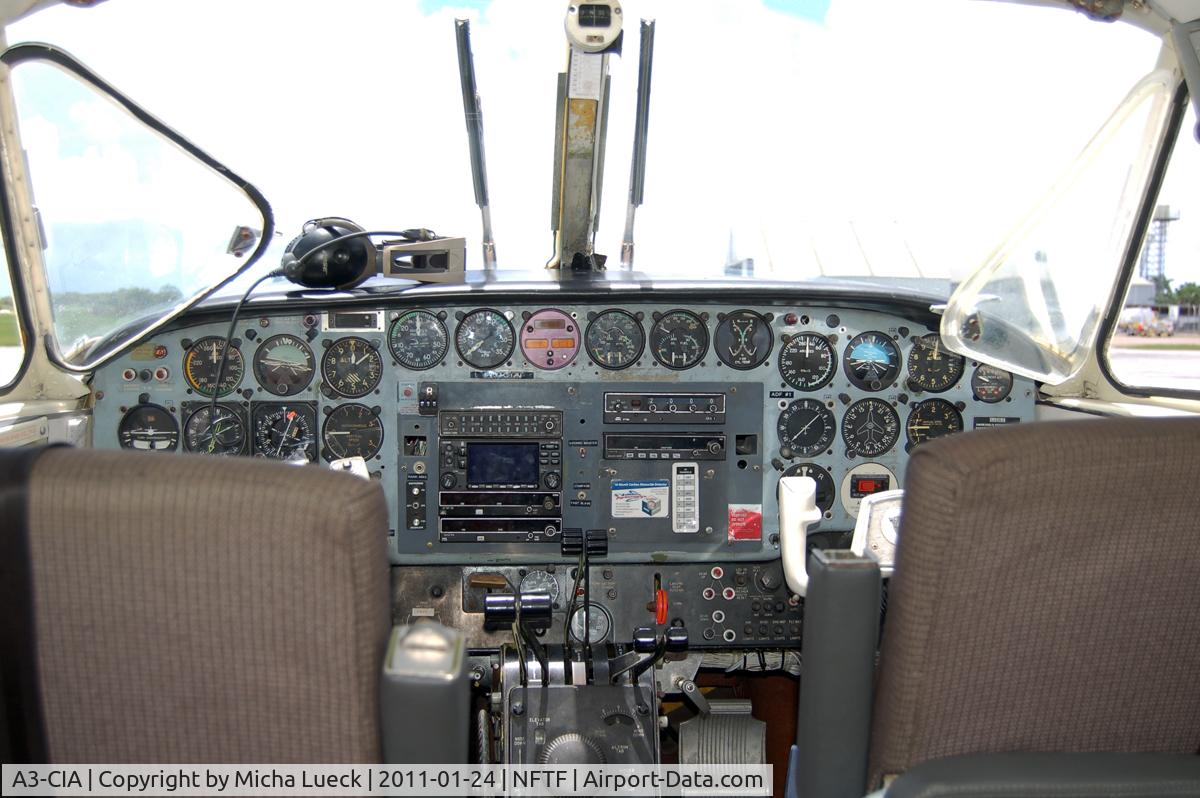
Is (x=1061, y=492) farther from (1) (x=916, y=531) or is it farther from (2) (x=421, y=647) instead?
(2) (x=421, y=647)

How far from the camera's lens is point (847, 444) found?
3.25 metres

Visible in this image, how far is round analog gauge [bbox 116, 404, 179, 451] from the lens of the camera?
10.3ft

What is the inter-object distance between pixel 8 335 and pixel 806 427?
253cm

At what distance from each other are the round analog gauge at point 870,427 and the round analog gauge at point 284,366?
1.83m

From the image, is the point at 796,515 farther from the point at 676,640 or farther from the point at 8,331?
the point at 8,331

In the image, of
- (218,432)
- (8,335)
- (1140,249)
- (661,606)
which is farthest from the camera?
(218,432)

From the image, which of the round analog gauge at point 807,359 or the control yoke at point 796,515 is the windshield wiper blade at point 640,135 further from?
the control yoke at point 796,515

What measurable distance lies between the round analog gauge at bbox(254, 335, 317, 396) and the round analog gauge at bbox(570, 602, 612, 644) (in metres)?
1.23

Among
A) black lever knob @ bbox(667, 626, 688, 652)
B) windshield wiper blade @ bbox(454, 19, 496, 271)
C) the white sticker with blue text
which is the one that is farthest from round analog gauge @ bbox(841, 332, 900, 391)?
windshield wiper blade @ bbox(454, 19, 496, 271)

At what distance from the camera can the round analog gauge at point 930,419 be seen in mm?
3252

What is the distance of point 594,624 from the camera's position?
3283 millimetres


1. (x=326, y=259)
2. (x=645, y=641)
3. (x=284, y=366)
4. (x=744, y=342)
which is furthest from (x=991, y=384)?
(x=284, y=366)

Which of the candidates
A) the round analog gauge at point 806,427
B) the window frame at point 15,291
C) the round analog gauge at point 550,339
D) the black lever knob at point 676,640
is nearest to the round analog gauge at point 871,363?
the round analog gauge at point 806,427

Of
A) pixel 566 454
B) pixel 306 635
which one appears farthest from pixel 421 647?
pixel 566 454
